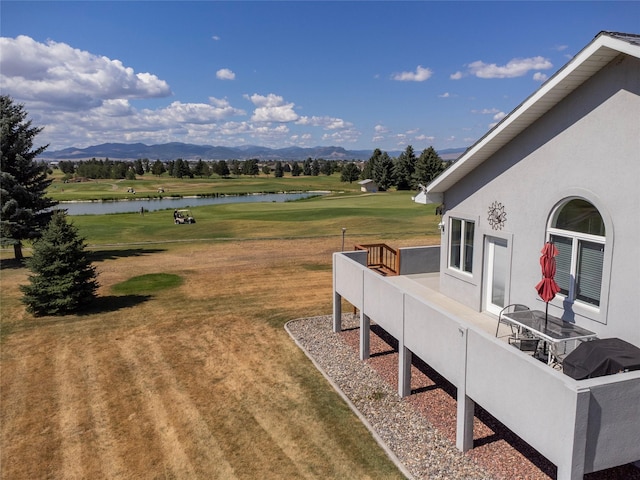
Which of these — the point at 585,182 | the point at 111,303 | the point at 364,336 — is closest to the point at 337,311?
the point at 364,336

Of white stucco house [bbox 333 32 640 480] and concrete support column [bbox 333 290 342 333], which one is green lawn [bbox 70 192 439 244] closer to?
concrete support column [bbox 333 290 342 333]

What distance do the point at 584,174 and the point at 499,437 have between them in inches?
207

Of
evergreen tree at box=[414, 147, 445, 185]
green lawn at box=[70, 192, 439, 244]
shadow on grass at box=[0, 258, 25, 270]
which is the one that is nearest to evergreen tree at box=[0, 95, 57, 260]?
shadow on grass at box=[0, 258, 25, 270]

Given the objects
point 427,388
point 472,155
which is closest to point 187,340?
point 427,388

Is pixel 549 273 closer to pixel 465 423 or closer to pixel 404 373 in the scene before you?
pixel 465 423

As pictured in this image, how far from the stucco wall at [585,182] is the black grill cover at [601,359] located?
1.94ft

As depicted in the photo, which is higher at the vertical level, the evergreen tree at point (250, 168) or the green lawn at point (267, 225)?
the evergreen tree at point (250, 168)

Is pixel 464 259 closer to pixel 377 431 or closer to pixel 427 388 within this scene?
pixel 427 388

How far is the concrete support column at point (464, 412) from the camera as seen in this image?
7.88 meters

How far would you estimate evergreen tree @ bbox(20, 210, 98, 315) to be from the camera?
17172mm

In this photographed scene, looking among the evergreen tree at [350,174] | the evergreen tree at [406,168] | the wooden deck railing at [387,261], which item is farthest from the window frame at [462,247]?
the evergreen tree at [350,174]

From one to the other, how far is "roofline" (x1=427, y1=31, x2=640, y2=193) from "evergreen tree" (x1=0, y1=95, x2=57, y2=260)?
1011 inches

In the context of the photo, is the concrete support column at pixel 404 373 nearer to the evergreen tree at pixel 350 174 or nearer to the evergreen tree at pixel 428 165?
the evergreen tree at pixel 428 165

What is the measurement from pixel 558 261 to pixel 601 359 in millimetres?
2594
